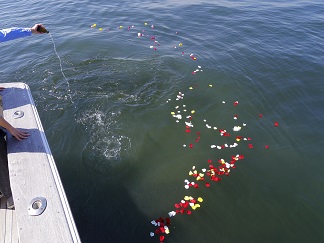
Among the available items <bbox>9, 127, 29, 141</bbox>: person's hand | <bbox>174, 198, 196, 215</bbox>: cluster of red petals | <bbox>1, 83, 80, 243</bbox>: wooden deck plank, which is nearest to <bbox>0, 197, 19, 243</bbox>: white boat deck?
<bbox>1, 83, 80, 243</bbox>: wooden deck plank

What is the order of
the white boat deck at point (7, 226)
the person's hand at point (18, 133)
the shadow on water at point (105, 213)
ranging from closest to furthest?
the white boat deck at point (7, 226)
the person's hand at point (18, 133)
the shadow on water at point (105, 213)

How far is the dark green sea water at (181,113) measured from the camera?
616cm

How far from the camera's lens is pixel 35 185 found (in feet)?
13.8

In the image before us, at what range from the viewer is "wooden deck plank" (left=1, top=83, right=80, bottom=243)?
365 cm

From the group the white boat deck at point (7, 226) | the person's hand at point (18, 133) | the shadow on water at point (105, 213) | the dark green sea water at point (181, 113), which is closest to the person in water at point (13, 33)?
the person's hand at point (18, 133)

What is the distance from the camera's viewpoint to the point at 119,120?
28.0 ft

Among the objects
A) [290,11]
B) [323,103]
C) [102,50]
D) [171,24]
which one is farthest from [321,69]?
[102,50]

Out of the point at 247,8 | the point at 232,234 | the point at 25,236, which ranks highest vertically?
the point at 25,236

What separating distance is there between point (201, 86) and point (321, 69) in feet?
16.1

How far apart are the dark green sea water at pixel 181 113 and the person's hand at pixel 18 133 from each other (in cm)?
218

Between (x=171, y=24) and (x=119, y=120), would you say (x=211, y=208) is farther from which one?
(x=171, y=24)

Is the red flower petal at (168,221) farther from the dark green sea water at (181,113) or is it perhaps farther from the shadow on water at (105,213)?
the shadow on water at (105,213)

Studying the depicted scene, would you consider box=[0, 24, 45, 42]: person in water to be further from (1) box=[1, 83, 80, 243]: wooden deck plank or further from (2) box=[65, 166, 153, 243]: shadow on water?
(2) box=[65, 166, 153, 243]: shadow on water

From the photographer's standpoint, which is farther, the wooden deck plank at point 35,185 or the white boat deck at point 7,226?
the white boat deck at point 7,226
